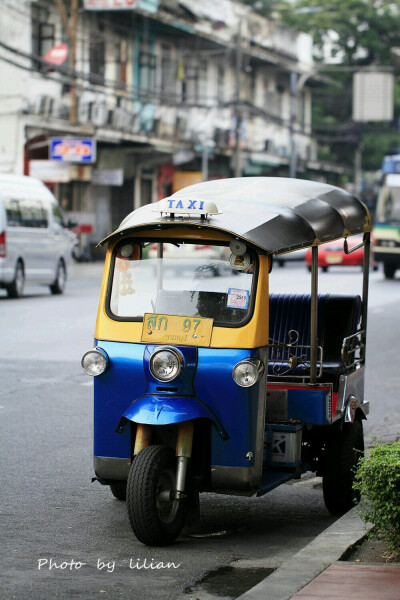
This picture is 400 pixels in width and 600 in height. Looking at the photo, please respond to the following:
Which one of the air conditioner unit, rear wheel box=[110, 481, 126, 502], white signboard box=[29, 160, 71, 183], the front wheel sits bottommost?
rear wheel box=[110, 481, 126, 502]

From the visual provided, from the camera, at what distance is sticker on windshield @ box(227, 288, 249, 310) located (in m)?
6.74

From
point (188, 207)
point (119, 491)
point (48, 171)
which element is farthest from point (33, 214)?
point (188, 207)

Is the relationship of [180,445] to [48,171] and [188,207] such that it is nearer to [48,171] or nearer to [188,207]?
[188,207]

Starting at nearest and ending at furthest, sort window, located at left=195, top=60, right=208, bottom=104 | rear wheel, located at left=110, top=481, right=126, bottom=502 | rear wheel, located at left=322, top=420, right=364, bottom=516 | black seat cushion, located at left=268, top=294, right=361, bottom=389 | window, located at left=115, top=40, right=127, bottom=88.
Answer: rear wheel, located at left=322, top=420, right=364, bottom=516 < rear wheel, located at left=110, top=481, right=126, bottom=502 < black seat cushion, located at left=268, top=294, right=361, bottom=389 < window, located at left=115, top=40, right=127, bottom=88 < window, located at left=195, top=60, right=208, bottom=104

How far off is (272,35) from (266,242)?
158 ft

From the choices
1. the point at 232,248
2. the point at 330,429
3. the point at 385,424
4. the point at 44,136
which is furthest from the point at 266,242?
the point at 44,136

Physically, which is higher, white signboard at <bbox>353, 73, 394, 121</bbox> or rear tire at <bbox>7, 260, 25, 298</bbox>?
white signboard at <bbox>353, 73, 394, 121</bbox>

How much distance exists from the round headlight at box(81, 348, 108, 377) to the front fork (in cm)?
41

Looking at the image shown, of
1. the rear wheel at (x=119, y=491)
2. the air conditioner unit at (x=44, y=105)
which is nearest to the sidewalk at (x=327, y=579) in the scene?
the rear wheel at (x=119, y=491)

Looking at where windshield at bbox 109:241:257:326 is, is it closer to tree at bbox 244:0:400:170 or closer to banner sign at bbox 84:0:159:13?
banner sign at bbox 84:0:159:13

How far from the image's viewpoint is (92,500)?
7.68 m

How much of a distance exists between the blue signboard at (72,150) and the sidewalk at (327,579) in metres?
30.3

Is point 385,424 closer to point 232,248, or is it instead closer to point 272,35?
point 232,248

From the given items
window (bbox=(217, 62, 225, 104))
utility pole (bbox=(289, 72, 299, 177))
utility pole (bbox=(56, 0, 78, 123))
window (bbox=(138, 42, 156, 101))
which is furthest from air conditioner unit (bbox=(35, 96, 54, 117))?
utility pole (bbox=(289, 72, 299, 177))
